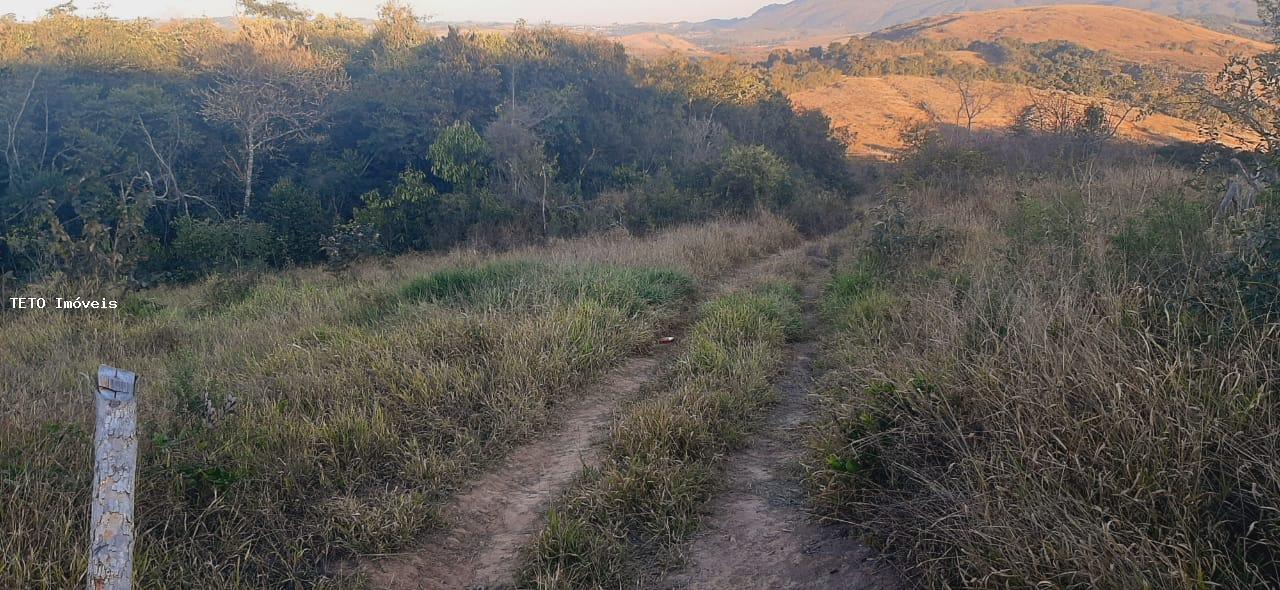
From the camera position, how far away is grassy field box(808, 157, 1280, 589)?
2.45 metres

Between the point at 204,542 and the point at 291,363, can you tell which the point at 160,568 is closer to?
the point at 204,542

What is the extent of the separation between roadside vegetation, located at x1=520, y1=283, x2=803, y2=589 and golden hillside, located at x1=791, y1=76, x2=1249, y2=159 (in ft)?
74.1

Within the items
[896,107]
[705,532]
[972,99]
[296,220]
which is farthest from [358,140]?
[972,99]

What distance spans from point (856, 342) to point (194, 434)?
4.34m

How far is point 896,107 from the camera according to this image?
31906 mm

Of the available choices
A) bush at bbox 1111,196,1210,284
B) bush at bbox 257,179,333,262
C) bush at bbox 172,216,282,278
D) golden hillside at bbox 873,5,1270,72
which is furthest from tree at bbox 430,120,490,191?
golden hillside at bbox 873,5,1270,72

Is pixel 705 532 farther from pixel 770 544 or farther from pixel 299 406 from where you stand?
pixel 299 406

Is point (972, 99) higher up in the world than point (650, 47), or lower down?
lower down

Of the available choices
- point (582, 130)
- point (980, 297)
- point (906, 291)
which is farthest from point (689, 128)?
point (980, 297)

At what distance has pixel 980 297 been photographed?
4613mm

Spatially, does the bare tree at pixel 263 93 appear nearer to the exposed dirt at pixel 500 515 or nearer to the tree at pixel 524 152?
the tree at pixel 524 152

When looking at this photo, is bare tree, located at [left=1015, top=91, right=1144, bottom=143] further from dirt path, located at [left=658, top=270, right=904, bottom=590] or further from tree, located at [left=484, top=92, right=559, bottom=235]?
dirt path, located at [left=658, top=270, right=904, bottom=590]

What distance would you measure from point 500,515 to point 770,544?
1.32 meters

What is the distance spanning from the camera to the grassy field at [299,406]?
3.14m
